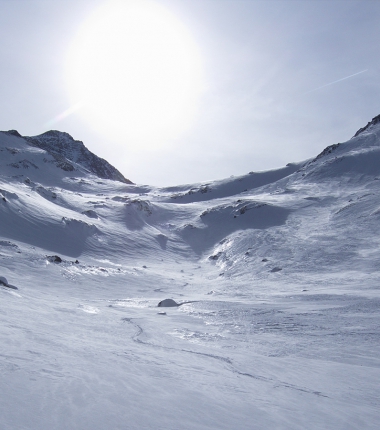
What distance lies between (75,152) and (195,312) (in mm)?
118999

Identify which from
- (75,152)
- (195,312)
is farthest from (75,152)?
(195,312)

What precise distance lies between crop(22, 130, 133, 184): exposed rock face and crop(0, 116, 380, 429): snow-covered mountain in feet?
214

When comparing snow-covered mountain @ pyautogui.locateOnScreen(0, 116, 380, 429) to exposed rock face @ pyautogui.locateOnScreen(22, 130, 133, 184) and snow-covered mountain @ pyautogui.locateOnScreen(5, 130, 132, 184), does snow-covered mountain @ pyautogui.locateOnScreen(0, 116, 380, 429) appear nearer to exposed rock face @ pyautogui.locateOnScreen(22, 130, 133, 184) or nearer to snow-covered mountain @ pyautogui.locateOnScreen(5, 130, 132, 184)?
snow-covered mountain @ pyautogui.locateOnScreen(5, 130, 132, 184)

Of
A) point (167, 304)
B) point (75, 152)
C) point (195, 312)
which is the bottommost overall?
point (167, 304)

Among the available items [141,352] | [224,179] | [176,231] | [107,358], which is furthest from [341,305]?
[224,179]

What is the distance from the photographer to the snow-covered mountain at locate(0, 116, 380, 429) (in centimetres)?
450

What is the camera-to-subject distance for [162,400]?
15.0ft

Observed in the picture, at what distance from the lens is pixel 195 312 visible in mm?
15242

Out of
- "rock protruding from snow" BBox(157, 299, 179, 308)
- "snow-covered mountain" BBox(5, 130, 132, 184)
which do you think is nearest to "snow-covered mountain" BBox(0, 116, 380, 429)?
"rock protruding from snow" BBox(157, 299, 179, 308)

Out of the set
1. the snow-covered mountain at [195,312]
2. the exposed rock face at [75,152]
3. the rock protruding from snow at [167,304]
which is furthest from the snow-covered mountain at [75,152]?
the rock protruding from snow at [167,304]

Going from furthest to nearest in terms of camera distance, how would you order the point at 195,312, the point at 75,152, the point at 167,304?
the point at 75,152
the point at 167,304
the point at 195,312

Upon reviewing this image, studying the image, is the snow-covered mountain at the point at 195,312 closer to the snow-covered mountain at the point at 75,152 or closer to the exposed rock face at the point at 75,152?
the snow-covered mountain at the point at 75,152

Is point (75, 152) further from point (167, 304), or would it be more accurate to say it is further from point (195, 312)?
point (195, 312)

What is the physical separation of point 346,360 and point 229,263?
28.7 metres
